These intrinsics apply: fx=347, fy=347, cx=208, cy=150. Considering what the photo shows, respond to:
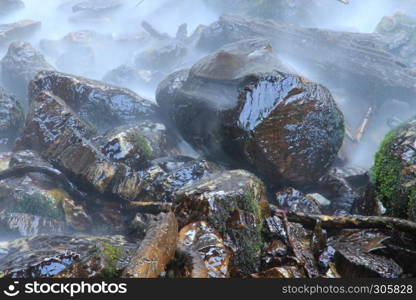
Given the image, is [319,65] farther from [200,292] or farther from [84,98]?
[200,292]

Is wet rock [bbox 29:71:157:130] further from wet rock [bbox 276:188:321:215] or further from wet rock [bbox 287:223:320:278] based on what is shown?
wet rock [bbox 287:223:320:278]

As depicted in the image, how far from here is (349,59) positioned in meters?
9.32

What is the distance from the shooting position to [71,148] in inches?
201

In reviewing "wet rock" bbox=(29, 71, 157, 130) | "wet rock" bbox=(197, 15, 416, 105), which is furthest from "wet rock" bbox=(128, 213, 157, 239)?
"wet rock" bbox=(197, 15, 416, 105)

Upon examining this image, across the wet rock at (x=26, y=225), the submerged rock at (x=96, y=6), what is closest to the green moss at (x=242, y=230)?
the wet rock at (x=26, y=225)

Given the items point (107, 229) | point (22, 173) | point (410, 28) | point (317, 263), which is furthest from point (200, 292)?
point (410, 28)

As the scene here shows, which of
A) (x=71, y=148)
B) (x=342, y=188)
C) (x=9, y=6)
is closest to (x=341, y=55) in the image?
(x=342, y=188)

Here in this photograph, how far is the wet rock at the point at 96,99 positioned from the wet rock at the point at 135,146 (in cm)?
77

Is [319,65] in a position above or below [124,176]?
above

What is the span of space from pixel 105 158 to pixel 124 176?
1.28ft

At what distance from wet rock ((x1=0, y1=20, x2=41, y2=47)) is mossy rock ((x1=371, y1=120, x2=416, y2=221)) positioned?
12.6m

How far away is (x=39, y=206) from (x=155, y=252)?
2805 millimetres

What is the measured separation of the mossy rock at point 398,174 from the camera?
11.5ft

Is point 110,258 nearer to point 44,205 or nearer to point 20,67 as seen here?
point 44,205
